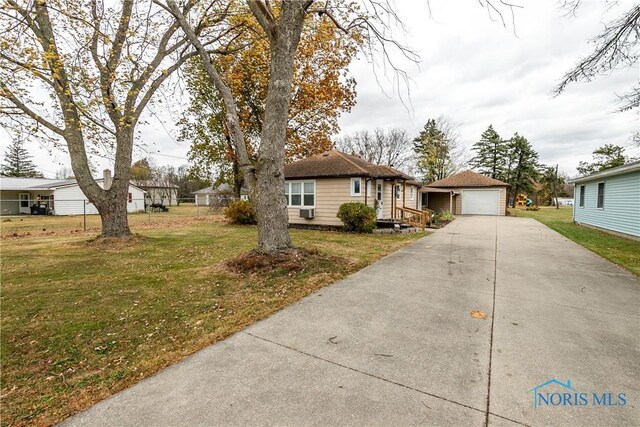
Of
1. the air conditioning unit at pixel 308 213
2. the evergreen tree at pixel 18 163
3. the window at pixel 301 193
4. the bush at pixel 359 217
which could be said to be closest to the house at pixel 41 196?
the window at pixel 301 193

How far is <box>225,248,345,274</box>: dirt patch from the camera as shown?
18.5 feet

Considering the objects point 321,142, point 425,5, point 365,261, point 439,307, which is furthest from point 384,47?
point 321,142

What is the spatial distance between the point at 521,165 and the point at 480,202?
14798 mm

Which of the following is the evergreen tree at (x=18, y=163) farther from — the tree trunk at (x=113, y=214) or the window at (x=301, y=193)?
the window at (x=301, y=193)

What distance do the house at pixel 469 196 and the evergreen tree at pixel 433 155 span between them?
247 inches

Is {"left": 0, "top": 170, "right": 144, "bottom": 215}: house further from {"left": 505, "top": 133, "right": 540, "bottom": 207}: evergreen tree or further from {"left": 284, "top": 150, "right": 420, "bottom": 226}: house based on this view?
{"left": 505, "top": 133, "right": 540, "bottom": 207}: evergreen tree

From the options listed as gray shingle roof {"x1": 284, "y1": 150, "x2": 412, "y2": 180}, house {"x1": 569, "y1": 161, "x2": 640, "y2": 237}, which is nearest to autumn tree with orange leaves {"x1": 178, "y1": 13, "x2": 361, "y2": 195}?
gray shingle roof {"x1": 284, "y1": 150, "x2": 412, "y2": 180}

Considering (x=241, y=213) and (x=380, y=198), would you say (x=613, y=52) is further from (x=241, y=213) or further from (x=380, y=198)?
(x=241, y=213)

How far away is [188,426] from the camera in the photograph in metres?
1.83

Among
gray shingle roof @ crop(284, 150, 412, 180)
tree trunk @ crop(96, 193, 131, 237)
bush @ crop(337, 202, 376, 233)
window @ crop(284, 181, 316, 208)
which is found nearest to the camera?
tree trunk @ crop(96, 193, 131, 237)

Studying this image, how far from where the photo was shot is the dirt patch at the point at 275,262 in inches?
221

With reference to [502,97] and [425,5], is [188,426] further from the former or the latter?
[502,97]

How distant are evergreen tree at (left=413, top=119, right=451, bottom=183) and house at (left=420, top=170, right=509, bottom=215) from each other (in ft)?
20.6

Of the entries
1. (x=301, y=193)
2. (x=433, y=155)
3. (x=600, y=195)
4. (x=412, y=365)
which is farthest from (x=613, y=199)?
(x=433, y=155)
